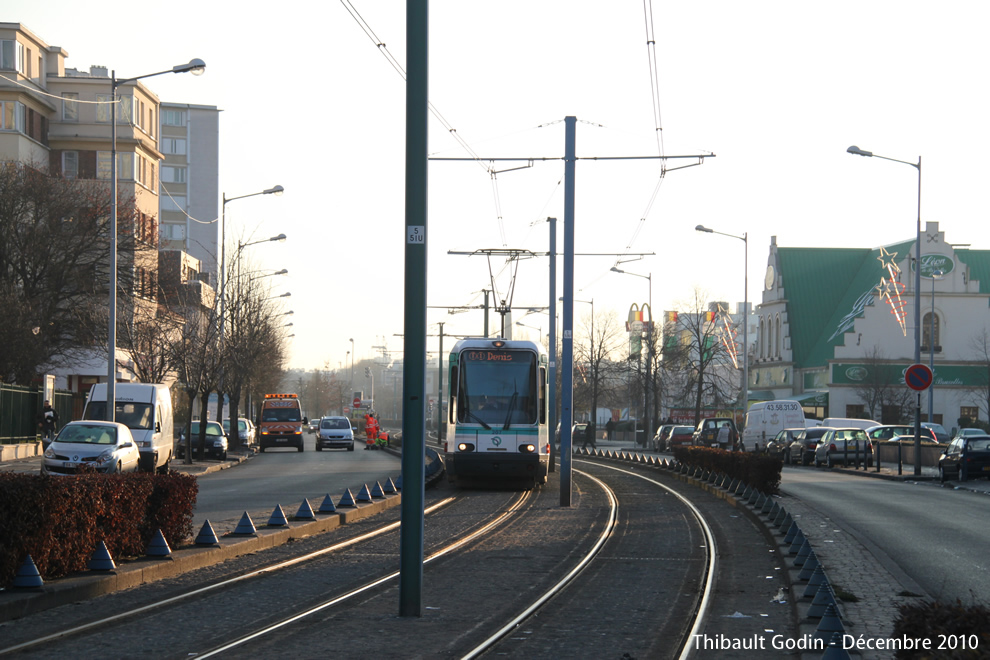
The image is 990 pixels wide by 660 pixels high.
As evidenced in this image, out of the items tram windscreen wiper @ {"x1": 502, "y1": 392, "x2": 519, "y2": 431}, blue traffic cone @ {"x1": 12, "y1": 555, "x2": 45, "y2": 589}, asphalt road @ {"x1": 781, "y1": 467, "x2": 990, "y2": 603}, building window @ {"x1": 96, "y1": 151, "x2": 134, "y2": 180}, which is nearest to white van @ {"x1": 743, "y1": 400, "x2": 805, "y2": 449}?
asphalt road @ {"x1": 781, "y1": 467, "x2": 990, "y2": 603}

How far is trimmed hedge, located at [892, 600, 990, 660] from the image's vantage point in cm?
477

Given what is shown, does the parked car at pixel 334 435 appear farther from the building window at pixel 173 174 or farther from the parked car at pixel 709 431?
the building window at pixel 173 174

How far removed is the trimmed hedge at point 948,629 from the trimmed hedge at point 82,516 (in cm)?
719

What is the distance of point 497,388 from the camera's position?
80.7 feet

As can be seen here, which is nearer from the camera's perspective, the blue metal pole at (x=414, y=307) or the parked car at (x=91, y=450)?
the blue metal pole at (x=414, y=307)

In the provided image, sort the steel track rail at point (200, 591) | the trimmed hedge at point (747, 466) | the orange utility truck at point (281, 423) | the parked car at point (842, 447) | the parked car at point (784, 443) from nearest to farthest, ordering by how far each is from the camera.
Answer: the steel track rail at point (200, 591), the trimmed hedge at point (747, 466), the parked car at point (842, 447), the parked car at point (784, 443), the orange utility truck at point (281, 423)

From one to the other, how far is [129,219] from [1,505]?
131 feet

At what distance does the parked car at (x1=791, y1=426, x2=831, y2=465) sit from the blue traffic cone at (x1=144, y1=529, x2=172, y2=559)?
34.6m

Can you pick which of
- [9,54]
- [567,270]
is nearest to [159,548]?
[567,270]

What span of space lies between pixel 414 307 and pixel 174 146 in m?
108

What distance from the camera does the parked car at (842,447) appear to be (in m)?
39.2

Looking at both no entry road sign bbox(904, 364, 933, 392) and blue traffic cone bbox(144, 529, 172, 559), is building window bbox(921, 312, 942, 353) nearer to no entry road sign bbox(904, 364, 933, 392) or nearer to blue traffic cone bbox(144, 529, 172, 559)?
no entry road sign bbox(904, 364, 933, 392)

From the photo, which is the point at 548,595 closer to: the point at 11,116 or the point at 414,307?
the point at 414,307

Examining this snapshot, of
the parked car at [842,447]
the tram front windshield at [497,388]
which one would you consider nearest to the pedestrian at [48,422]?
the tram front windshield at [497,388]
